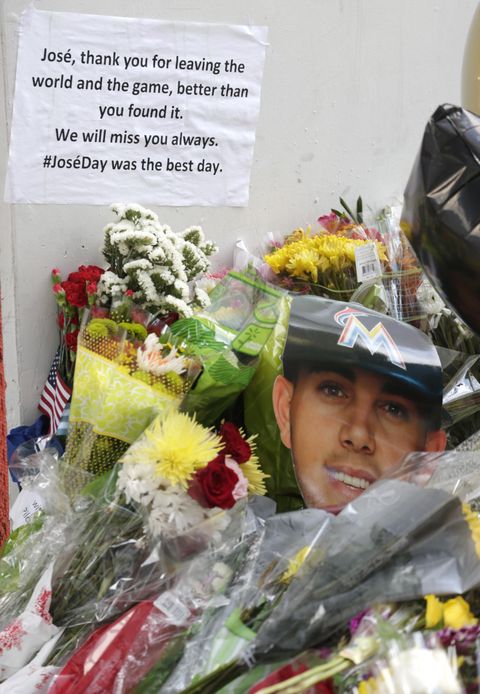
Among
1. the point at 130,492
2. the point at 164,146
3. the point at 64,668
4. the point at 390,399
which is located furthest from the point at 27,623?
the point at 164,146

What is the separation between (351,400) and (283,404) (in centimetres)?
14

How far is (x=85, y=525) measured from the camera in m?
1.50

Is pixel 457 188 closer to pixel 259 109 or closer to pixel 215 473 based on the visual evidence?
pixel 215 473

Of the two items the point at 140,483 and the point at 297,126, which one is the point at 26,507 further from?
the point at 297,126

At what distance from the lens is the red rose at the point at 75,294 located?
2299 mm

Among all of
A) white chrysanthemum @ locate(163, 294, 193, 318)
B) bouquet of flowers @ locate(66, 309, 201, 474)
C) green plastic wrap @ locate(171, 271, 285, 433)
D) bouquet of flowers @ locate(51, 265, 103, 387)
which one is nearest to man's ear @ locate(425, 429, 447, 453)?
green plastic wrap @ locate(171, 271, 285, 433)

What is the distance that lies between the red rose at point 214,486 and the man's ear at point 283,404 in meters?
0.34

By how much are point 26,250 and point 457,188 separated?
151cm

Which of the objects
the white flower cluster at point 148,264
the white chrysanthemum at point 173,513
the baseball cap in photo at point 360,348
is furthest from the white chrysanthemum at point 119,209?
the white chrysanthemum at point 173,513

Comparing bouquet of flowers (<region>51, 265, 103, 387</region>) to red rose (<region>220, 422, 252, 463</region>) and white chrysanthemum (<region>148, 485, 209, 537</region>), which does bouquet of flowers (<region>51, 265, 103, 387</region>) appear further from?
white chrysanthemum (<region>148, 485, 209, 537</region>)

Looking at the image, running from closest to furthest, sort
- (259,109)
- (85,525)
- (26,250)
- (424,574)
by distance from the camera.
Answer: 1. (424,574)
2. (85,525)
3. (26,250)
4. (259,109)

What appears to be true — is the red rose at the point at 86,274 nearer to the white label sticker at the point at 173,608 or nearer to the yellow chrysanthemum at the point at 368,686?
the white label sticker at the point at 173,608

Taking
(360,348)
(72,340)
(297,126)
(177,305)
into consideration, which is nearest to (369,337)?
(360,348)

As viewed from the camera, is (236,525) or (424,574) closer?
(424,574)
